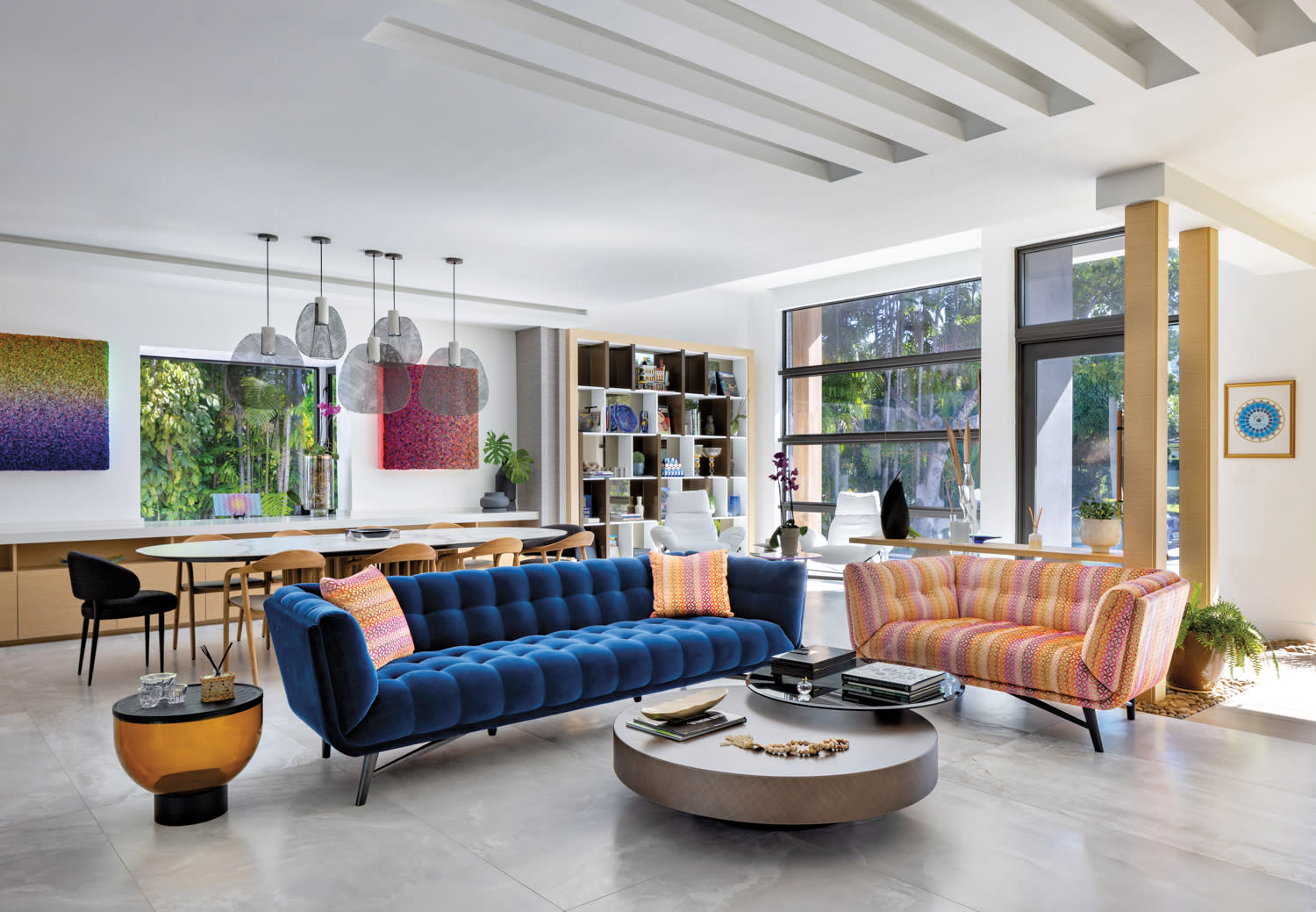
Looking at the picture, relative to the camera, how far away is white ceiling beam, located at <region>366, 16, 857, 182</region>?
123 inches

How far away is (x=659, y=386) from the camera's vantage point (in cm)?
949

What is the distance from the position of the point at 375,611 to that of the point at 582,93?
7.35ft

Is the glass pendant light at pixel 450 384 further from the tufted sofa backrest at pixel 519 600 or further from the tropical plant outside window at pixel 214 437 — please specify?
the tufted sofa backrest at pixel 519 600

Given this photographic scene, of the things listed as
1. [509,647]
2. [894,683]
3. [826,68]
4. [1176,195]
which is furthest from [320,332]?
[1176,195]

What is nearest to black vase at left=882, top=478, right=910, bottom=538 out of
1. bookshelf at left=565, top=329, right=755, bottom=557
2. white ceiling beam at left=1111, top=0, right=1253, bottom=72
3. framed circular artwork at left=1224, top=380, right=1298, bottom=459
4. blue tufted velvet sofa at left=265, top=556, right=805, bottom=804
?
blue tufted velvet sofa at left=265, top=556, right=805, bottom=804

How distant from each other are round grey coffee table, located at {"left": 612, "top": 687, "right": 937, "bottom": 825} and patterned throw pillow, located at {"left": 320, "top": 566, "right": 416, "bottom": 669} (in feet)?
3.53

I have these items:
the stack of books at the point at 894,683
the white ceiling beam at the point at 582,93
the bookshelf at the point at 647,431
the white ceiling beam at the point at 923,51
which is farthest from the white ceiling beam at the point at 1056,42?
the bookshelf at the point at 647,431

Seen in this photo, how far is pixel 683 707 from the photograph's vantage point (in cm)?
321

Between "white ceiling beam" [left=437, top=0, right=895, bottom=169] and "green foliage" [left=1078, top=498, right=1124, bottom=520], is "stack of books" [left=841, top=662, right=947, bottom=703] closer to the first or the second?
"green foliage" [left=1078, top=498, right=1124, bottom=520]

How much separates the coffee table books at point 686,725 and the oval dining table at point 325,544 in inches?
107

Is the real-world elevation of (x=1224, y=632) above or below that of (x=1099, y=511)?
below

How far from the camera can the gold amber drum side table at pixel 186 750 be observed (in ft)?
9.78

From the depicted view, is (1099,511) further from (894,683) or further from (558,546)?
(558,546)

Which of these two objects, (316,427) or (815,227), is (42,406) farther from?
(815,227)
